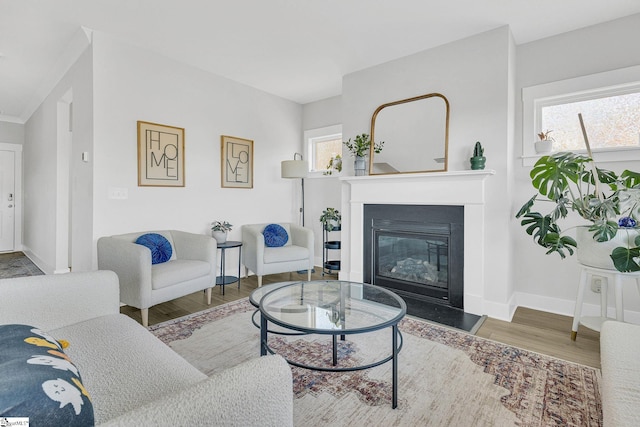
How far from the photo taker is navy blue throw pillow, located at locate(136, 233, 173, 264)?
2881 mm

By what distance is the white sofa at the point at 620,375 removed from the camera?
95 centimetres

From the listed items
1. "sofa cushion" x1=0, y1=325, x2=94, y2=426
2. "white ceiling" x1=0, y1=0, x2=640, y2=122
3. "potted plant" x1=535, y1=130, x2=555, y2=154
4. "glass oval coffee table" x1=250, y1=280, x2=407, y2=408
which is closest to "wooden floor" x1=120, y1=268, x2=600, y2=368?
"glass oval coffee table" x1=250, y1=280, x2=407, y2=408

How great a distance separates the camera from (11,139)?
582 centimetres

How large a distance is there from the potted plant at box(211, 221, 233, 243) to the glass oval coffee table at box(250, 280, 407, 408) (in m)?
1.55

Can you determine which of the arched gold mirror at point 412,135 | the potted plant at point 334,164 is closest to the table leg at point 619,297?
the arched gold mirror at point 412,135

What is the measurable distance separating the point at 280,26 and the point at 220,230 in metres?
2.23

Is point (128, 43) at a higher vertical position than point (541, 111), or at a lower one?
higher

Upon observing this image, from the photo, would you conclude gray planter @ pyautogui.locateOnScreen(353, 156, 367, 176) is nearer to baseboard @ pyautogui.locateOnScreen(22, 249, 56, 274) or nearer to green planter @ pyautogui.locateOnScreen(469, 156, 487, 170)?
green planter @ pyautogui.locateOnScreen(469, 156, 487, 170)

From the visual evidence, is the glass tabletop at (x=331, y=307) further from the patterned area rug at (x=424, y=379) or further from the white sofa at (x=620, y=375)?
the white sofa at (x=620, y=375)

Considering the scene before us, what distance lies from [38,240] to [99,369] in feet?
17.0

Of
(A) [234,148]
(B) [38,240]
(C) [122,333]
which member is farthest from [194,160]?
(B) [38,240]

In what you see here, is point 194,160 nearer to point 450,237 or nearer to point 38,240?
point 450,237

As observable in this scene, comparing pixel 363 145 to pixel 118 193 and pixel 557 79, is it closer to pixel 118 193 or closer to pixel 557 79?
pixel 557 79

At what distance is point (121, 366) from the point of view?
1.14 meters
